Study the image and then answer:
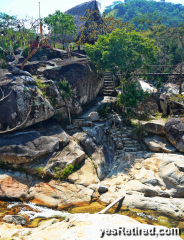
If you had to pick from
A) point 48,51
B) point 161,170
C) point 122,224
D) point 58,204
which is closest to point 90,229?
point 122,224

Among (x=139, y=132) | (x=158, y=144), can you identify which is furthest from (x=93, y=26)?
(x=158, y=144)

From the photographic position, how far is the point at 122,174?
11156 millimetres

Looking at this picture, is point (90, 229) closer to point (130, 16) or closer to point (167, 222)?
point (167, 222)

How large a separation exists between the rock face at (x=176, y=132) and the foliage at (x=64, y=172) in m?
6.92

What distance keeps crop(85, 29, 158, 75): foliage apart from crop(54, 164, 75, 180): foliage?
7.97 metres

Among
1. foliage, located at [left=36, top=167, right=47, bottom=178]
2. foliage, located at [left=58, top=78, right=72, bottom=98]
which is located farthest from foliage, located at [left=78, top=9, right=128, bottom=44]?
foliage, located at [left=36, top=167, right=47, bottom=178]

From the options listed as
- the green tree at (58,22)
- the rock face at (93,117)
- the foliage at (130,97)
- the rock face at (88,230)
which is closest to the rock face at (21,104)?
the rock face at (93,117)

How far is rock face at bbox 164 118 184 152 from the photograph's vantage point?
487 inches

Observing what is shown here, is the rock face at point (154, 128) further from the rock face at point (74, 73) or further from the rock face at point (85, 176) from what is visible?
the rock face at point (85, 176)

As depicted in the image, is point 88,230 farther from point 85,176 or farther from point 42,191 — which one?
point 85,176

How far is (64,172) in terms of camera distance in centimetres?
995

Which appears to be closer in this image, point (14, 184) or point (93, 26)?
point (14, 184)

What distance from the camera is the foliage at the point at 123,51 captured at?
13.8 metres

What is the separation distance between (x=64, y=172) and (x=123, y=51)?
9121 mm
